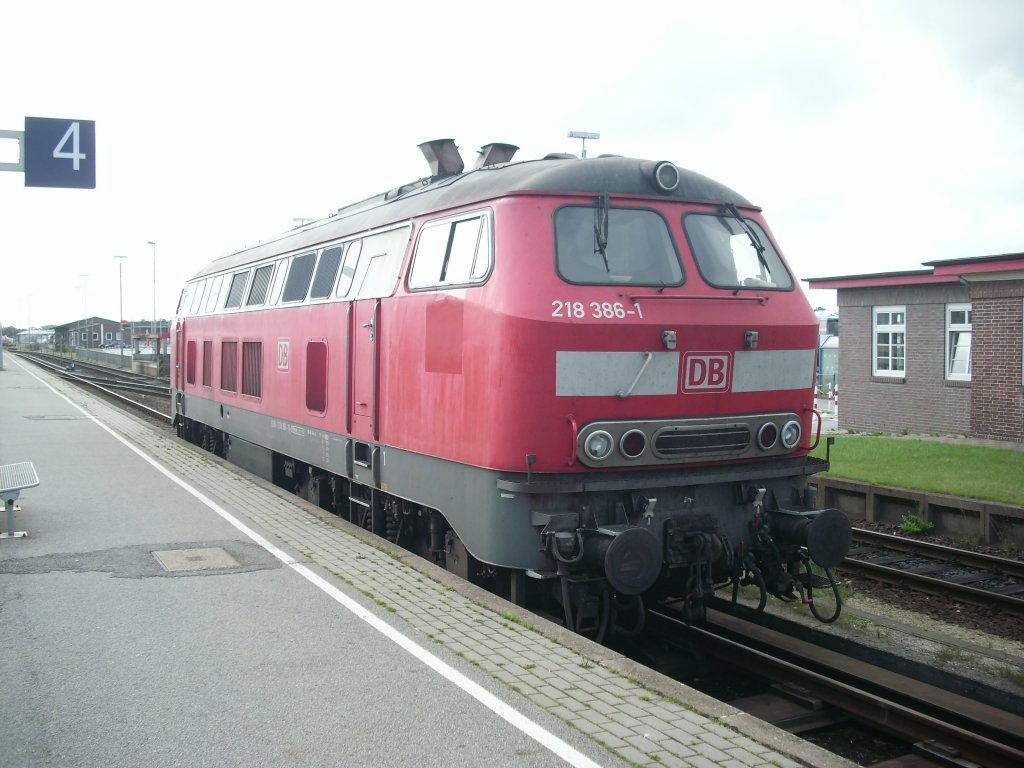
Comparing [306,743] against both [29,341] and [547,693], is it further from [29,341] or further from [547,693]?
[29,341]

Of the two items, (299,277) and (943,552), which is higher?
(299,277)

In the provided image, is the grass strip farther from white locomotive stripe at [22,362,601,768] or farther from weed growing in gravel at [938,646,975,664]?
white locomotive stripe at [22,362,601,768]

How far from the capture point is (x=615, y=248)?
6.64m

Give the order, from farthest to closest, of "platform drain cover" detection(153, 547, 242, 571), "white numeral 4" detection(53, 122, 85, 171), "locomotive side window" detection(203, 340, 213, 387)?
"locomotive side window" detection(203, 340, 213, 387) < "white numeral 4" detection(53, 122, 85, 171) < "platform drain cover" detection(153, 547, 242, 571)

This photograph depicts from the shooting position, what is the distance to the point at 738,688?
6.44 metres

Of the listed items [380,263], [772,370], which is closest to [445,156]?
[380,263]

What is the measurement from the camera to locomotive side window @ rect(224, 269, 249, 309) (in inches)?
519

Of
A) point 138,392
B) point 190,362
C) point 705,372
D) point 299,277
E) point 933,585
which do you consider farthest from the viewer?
point 138,392

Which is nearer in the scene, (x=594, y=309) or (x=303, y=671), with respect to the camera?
(x=303, y=671)

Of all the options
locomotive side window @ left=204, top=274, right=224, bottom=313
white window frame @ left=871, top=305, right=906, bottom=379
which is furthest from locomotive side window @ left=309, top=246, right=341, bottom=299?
white window frame @ left=871, top=305, right=906, bottom=379

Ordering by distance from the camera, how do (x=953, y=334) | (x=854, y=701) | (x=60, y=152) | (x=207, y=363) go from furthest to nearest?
(x=953, y=334) < (x=207, y=363) < (x=60, y=152) < (x=854, y=701)

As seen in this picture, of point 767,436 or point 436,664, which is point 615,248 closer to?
point 767,436

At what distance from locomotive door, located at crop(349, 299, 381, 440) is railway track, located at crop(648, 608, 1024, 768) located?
2986mm

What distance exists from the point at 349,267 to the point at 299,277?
1.74m
